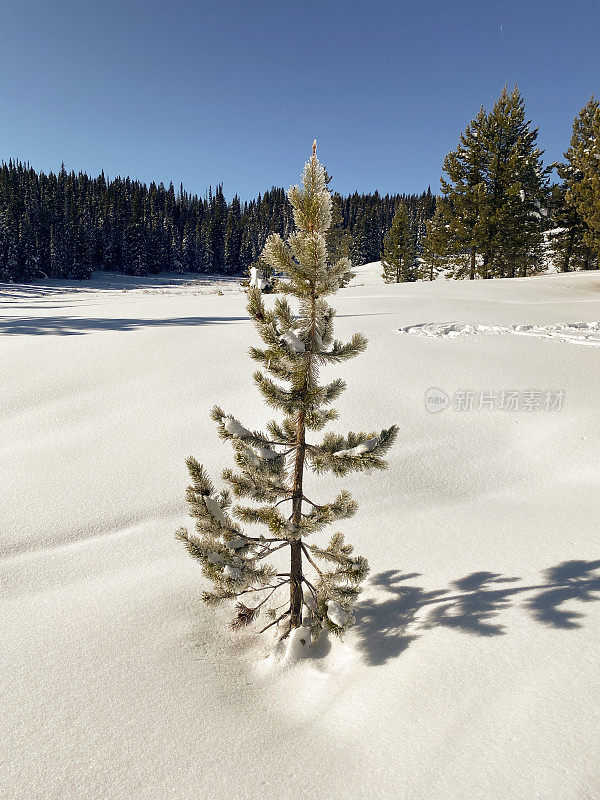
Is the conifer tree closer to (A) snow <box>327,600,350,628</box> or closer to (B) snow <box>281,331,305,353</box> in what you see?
(B) snow <box>281,331,305,353</box>

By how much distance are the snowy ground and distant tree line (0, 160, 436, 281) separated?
42163 mm

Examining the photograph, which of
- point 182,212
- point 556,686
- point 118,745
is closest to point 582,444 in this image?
point 556,686

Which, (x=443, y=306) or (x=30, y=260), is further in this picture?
(x=30, y=260)

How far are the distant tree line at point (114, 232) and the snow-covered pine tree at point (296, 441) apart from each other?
149ft

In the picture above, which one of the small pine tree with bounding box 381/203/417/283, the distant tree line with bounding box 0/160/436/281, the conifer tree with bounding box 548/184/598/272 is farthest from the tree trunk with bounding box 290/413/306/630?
the distant tree line with bounding box 0/160/436/281

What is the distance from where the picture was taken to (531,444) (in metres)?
5.70

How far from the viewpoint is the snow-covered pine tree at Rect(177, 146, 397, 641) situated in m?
2.55

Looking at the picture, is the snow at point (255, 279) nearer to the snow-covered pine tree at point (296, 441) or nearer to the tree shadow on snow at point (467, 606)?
the snow-covered pine tree at point (296, 441)

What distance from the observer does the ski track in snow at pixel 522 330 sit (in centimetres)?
891

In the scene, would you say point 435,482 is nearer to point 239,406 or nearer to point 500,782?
point 239,406

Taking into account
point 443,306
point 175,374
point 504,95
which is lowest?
point 175,374

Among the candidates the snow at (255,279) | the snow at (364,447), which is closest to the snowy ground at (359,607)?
the snow at (364,447)

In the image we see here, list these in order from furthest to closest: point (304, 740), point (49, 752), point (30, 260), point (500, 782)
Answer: point (30, 260), point (304, 740), point (49, 752), point (500, 782)

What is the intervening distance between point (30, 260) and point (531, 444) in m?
59.3
